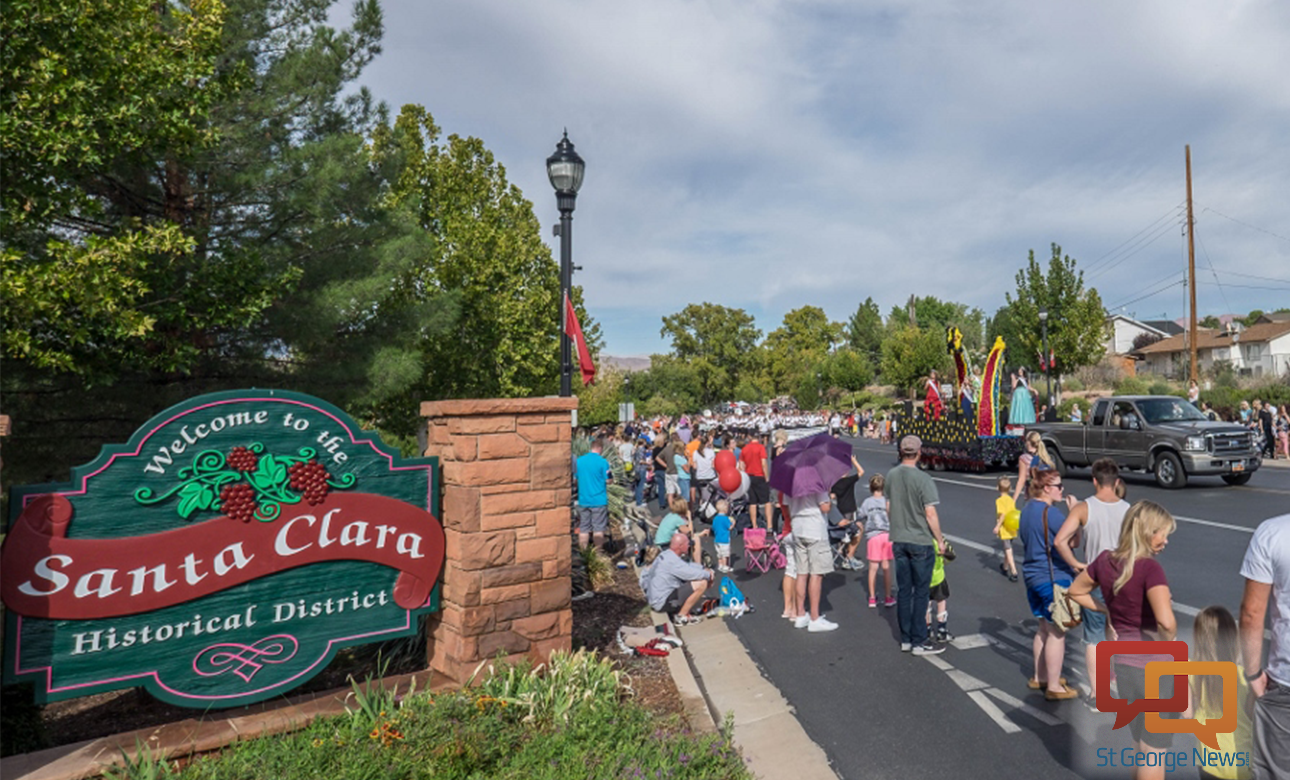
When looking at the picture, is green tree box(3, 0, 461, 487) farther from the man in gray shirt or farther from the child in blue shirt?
the man in gray shirt

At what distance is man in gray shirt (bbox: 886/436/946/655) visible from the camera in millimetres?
6051

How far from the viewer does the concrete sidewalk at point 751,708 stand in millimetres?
4312

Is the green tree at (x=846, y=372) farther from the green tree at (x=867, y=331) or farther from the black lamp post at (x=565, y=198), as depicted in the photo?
the black lamp post at (x=565, y=198)

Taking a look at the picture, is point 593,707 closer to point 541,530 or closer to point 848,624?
point 541,530

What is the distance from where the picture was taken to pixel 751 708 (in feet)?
17.0

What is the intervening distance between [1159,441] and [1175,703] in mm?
13911

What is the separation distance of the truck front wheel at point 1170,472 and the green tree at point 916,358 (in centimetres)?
3473

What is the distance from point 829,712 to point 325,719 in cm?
322

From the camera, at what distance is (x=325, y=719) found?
163 inches

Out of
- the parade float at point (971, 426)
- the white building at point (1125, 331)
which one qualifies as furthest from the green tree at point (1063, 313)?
the white building at point (1125, 331)

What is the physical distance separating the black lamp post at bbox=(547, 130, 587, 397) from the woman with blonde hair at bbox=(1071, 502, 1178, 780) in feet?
19.3

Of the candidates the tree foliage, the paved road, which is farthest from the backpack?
the tree foliage

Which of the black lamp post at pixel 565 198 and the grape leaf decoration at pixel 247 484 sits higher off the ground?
the black lamp post at pixel 565 198

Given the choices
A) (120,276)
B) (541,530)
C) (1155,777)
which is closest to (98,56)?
(120,276)
